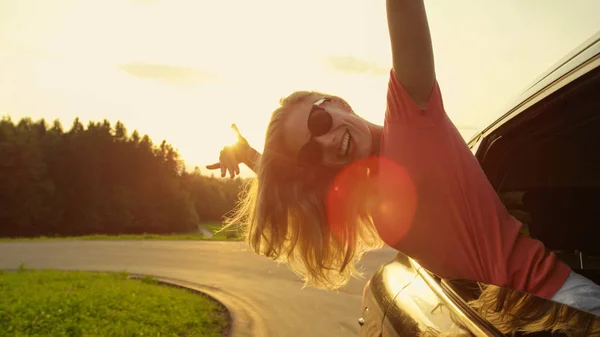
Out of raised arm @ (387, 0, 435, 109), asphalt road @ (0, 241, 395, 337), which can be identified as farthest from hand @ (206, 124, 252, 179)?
asphalt road @ (0, 241, 395, 337)

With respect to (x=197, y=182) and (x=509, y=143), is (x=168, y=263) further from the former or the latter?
(x=197, y=182)

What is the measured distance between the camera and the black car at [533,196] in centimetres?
186

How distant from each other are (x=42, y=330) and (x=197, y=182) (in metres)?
88.7

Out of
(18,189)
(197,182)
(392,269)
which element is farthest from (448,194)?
(197,182)

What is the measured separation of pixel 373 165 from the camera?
2488mm

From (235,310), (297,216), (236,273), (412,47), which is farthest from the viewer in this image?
(236,273)

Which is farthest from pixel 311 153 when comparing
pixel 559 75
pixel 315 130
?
pixel 559 75

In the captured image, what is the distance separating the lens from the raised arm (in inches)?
75.2

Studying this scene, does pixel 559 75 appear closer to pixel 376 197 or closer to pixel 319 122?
pixel 376 197

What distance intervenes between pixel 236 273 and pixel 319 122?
11.1m

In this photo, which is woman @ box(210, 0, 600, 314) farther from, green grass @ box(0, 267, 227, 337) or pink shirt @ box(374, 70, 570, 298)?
green grass @ box(0, 267, 227, 337)

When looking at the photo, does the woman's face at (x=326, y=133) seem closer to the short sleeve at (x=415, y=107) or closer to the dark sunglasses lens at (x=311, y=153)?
the dark sunglasses lens at (x=311, y=153)

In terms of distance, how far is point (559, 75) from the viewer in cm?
196

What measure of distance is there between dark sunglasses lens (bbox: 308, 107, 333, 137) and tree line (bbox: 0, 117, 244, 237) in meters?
55.3
